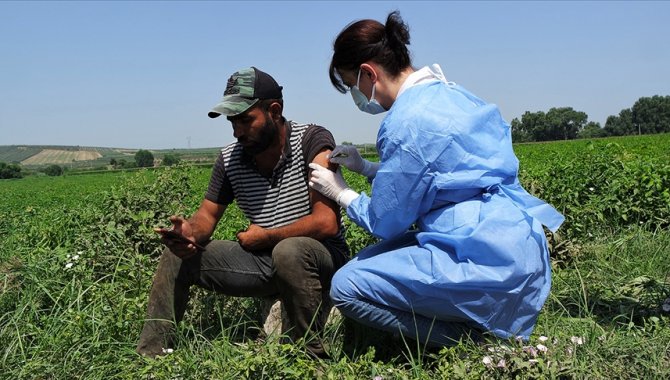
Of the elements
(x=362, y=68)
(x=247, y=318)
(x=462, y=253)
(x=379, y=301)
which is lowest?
(x=247, y=318)

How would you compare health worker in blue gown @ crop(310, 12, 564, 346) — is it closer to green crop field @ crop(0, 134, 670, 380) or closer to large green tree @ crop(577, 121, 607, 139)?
green crop field @ crop(0, 134, 670, 380)

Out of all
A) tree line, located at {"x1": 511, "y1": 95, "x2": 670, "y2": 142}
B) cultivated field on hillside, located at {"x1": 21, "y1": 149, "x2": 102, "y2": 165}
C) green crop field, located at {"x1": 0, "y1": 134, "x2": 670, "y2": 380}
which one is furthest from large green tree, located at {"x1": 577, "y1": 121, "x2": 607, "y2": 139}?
green crop field, located at {"x1": 0, "y1": 134, "x2": 670, "y2": 380}

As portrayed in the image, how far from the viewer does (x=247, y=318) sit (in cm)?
339

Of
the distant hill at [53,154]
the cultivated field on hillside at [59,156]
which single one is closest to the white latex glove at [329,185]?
the distant hill at [53,154]

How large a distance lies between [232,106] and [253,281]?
2.61ft

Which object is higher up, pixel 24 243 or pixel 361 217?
pixel 361 217

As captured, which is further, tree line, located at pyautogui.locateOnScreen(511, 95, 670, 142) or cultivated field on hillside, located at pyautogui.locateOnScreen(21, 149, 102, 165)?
cultivated field on hillside, located at pyautogui.locateOnScreen(21, 149, 102, 165)

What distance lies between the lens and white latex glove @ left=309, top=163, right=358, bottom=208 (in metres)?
2.85

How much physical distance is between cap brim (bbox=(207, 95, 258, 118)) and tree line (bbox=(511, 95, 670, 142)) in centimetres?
7532

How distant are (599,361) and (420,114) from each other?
1137mm

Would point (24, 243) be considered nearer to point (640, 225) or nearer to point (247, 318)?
point (247, 318)

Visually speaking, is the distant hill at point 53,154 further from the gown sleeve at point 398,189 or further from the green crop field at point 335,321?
the gown sleeve at point 398,189

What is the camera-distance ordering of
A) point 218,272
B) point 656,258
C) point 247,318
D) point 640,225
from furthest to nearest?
point 640,225
point 656,258
point 247,318
point 218,272

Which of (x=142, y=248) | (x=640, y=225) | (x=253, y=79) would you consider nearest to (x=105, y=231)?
(x=142, y=248)
